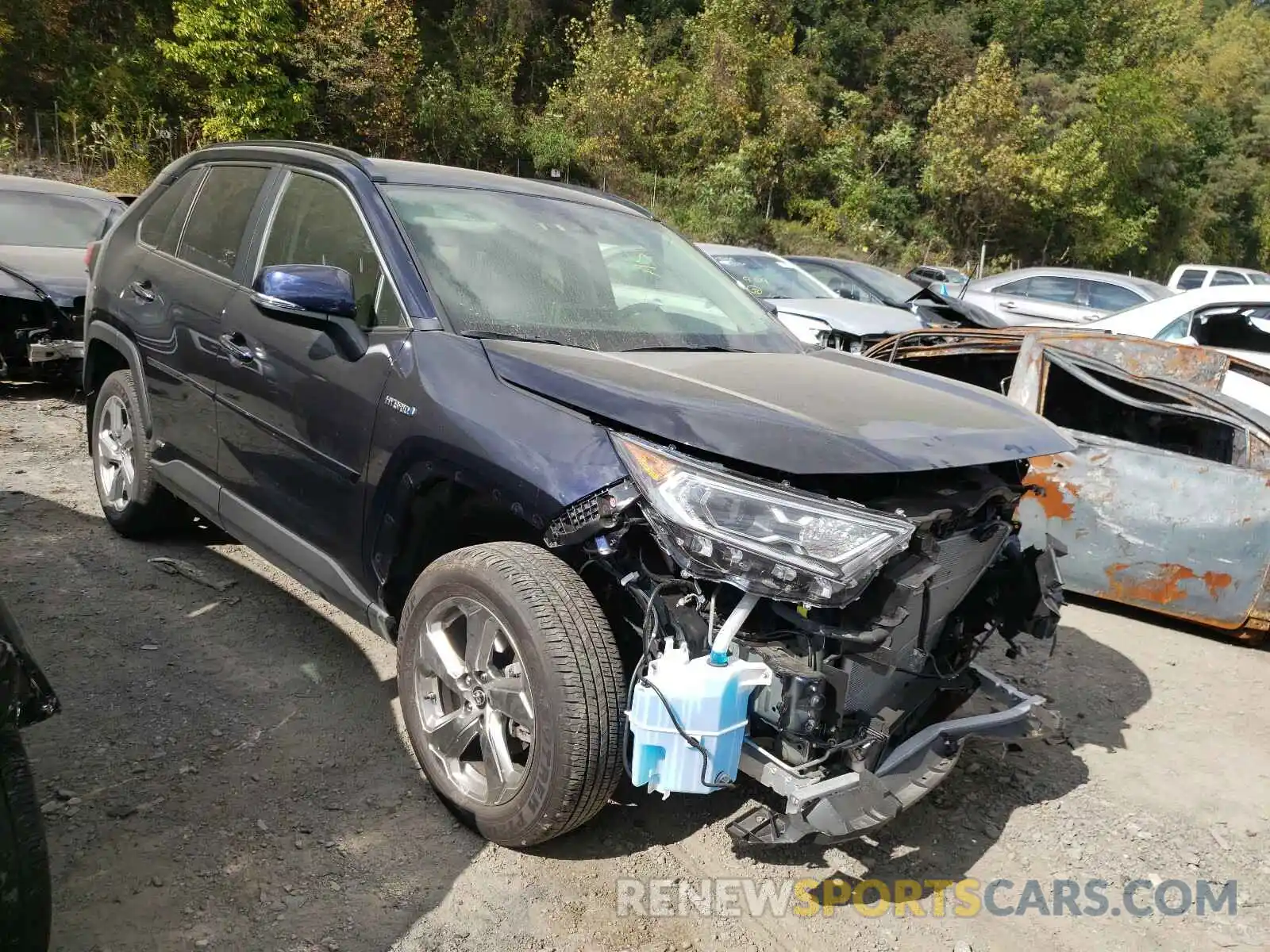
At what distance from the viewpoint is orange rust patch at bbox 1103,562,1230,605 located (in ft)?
14.8

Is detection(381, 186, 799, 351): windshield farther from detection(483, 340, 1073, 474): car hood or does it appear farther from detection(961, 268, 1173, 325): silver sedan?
detection(961, 268, 1173, 325): silver sedan

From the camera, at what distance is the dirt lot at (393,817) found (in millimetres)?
2367

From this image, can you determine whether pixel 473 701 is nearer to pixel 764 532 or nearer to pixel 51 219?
pixel 764 532

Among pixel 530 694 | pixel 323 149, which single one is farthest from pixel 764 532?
pixel 323 149

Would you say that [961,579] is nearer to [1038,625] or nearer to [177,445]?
[1038,625]

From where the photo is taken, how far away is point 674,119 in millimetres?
32188

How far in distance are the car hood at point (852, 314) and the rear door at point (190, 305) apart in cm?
667

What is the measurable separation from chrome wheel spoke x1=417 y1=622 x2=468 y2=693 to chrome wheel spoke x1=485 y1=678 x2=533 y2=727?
4.7 inches

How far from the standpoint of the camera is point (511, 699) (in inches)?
97.0

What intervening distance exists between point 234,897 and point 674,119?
3274 centimetres

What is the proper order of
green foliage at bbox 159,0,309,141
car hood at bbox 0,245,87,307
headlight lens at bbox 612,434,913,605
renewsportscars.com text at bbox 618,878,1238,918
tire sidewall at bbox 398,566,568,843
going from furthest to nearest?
green foliage at bbox 159,0,309,141 → car hood at bbox 0,245,87,307 → renewsportscars.com text at bbox 618,878,1238,918 → tire sidewall at bbox 398,566,568,843 → headlight lens at bbox 612,434,913,605

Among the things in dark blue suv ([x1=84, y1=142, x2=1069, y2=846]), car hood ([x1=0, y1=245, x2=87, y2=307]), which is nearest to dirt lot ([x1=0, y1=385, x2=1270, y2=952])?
dark blue suv ([x1=84, y1=142, x2=1069, y2=846])

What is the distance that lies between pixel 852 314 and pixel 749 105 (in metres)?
25.5

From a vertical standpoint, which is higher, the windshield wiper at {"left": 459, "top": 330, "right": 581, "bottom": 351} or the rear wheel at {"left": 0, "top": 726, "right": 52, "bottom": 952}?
the windshield wiper at {"left": 459, "top": 330, "right": 581, "bottom": 351}
